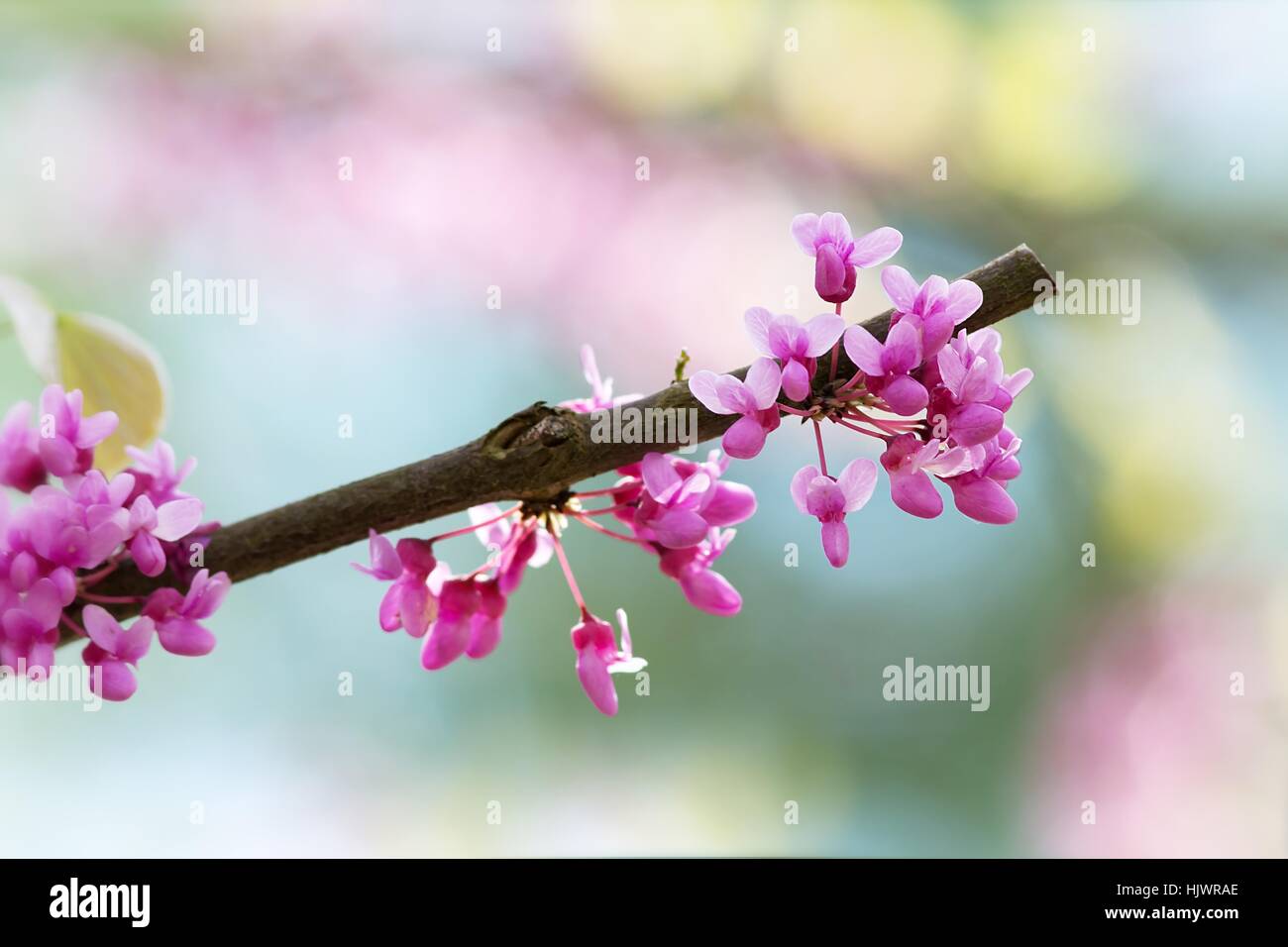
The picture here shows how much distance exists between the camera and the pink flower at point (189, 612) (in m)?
0.57

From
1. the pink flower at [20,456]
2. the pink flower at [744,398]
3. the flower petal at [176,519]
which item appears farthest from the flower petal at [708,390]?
the pink flower at [20,456]

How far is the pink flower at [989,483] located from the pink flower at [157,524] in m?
0.38

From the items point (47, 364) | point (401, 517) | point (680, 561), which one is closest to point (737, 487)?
point (680, 561)

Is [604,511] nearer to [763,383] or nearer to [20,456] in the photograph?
[763,383]

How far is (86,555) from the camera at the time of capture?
550 mm

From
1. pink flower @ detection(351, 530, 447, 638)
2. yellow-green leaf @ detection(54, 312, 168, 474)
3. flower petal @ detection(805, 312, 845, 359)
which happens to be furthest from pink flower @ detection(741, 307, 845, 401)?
yellow-green leaf @ detection(54, 312, 168, 474)

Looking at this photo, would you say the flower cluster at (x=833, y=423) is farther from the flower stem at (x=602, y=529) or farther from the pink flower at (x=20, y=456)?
the pink flower at (x=20, y=456)

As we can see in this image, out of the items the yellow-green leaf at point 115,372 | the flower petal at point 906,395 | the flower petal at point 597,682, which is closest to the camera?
the flower petal at point 906,395

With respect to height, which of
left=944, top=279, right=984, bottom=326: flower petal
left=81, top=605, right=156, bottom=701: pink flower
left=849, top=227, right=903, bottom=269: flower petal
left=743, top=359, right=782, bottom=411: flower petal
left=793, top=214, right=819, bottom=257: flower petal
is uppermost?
left=793, top=214, right=819, bottom=257: flower petal

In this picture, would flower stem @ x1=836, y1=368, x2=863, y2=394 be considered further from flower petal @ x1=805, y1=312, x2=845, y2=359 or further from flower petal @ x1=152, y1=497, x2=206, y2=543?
flower petal @ x1=152, y1=497, x2=206, y2=543

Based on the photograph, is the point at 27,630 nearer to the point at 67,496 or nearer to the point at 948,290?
the point at 67,496

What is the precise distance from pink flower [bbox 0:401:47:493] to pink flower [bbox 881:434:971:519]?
46cm

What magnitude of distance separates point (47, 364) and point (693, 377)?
0.49m

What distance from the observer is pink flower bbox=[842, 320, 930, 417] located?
49 centimetres
